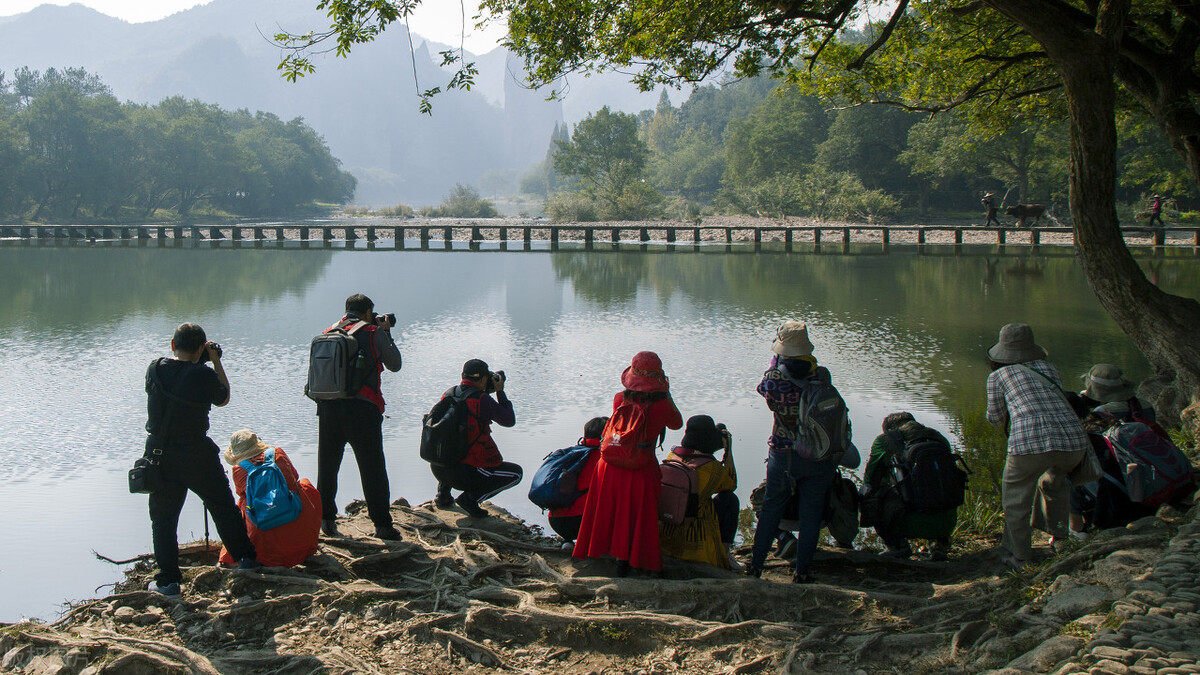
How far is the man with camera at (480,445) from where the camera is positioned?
545 cm

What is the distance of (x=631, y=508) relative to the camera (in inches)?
170

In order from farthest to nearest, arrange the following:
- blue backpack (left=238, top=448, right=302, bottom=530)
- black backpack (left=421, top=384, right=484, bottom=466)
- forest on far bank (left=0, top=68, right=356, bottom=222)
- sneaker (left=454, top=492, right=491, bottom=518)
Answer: forest on far bank (left=0, top=68, right=356, bottom=222) < sneaker (left=454, top=492, right=491, bottom=518) < black backpack (left=421, top=384, right=484, bottom=466) < blue backpack (left=238, top=448, right=302, bottom=530)

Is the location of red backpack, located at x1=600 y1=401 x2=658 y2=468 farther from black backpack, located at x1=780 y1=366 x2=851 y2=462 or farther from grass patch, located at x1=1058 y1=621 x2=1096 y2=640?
grass patch, located at x1=1058 y1=621 x2=1096 y2=640

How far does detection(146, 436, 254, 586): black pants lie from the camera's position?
414 cm

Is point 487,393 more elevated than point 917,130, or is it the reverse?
point 917,130

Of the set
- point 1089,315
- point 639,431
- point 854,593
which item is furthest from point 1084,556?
point 1089,315

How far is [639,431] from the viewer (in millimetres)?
4195

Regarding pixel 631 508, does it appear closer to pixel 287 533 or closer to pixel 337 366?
pixel 287 533

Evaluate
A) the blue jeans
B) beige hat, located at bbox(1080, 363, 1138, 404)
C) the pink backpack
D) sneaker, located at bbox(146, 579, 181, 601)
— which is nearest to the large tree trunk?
beige hat, located at bbox(1080, 363, 1138, 404)

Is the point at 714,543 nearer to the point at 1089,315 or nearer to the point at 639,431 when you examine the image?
the point at 639,431

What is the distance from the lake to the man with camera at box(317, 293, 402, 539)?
4.64 feet

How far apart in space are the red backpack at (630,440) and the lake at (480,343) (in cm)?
235

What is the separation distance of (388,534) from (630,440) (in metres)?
1.68

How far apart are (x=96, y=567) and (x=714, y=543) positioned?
12.2ft
